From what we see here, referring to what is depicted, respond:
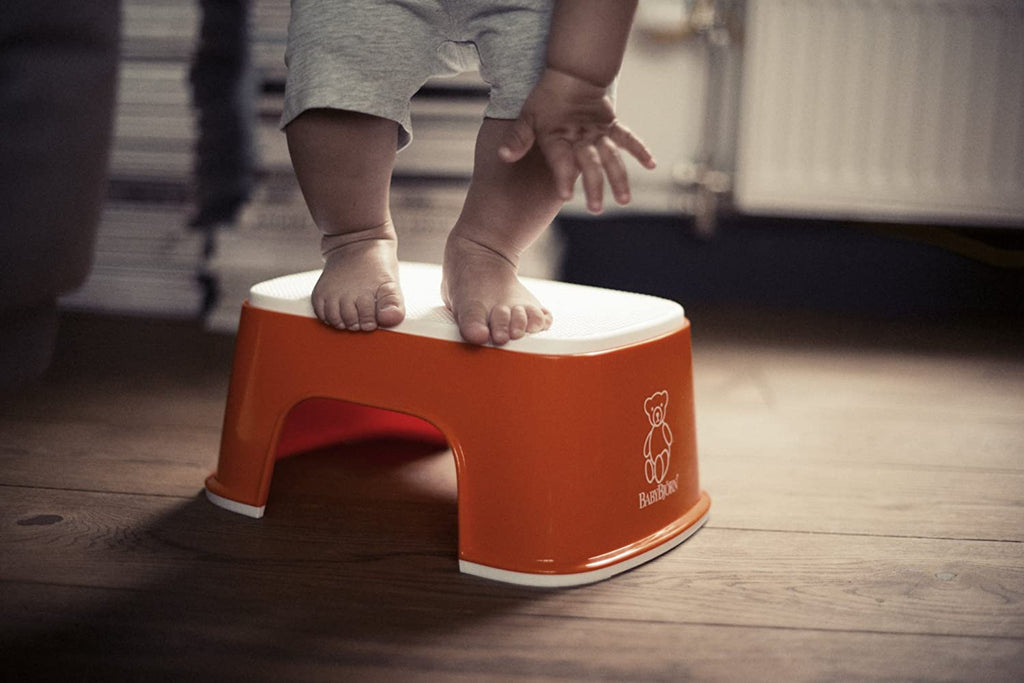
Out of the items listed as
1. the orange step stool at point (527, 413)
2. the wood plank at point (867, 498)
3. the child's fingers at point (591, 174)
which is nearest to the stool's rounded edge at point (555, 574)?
the orange step stool at point (527, 413)

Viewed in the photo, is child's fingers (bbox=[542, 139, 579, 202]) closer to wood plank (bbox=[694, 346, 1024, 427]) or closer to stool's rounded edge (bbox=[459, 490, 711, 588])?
stool's rounded edge (bbox=[459, 490, 711, 588])

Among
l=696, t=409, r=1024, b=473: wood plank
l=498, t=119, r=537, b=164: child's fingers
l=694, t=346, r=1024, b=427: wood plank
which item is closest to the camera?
l=498, t=119, r=537, b=164: child's fingers

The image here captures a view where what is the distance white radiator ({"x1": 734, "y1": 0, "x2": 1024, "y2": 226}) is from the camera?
1585mm

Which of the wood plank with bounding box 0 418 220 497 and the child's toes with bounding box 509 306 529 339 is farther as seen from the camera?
the wood plank with bounding box 0 418 220 497

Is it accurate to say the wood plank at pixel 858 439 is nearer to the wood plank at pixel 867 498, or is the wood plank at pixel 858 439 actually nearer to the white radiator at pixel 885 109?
the wood plank at pixel 867 498

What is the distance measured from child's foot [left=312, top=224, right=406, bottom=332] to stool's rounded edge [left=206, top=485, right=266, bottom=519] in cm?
17

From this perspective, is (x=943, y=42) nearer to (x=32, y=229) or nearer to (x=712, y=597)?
(x=712, y=597)

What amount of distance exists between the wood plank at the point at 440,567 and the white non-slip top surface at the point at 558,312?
17cm

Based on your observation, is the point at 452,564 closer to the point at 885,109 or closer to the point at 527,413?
the point at 527,413

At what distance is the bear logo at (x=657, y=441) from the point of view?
74 cm

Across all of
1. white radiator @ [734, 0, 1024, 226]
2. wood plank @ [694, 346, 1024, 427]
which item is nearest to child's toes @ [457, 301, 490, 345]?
wood plank @ [694, 346, 1024, 427]

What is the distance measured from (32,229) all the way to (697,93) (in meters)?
1.23

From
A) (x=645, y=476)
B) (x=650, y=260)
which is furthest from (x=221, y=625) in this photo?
(x=650, y=260)

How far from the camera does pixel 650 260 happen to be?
1788mm
